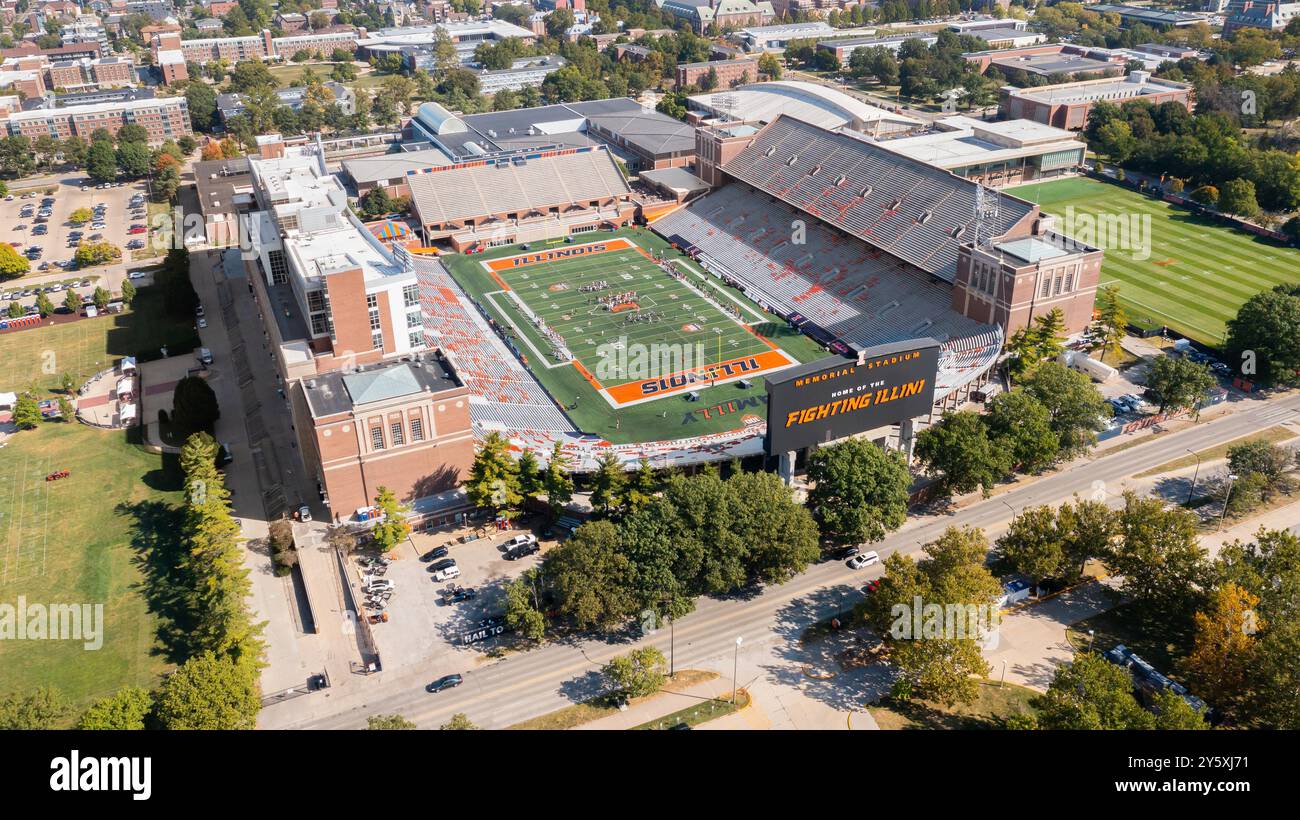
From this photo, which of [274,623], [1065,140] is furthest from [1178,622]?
[1065,140]

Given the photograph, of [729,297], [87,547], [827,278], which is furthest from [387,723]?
[827,278]

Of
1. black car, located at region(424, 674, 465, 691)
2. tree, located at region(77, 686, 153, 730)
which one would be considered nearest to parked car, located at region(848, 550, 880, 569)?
black car, located at region(424, 674, 465, 691)

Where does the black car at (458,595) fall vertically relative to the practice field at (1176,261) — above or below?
below

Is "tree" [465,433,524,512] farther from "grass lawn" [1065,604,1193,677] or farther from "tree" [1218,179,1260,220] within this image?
"tree" [1218,179,1260,220]

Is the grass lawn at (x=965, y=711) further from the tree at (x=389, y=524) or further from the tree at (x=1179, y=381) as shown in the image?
the tree at (x=1179, y=381)

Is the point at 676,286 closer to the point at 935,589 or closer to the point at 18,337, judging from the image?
the point at 935,589

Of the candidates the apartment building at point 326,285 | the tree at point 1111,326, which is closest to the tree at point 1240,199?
the tree at point 1111,326
